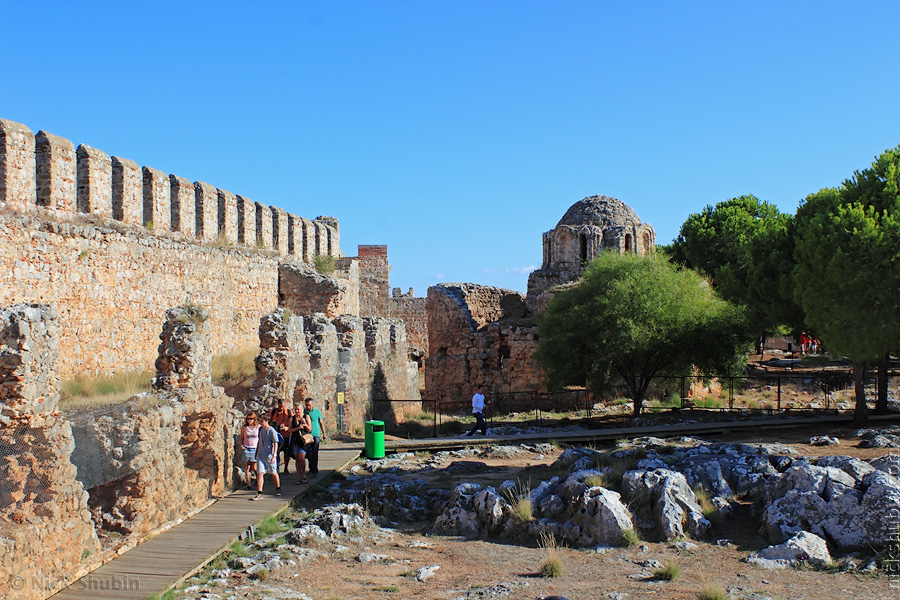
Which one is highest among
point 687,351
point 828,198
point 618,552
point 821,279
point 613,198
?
point 613,198

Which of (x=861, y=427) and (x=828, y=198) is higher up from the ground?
(x=828, y=198)

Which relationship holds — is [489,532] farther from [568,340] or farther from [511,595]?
[568,340]

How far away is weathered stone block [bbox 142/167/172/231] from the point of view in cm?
1650

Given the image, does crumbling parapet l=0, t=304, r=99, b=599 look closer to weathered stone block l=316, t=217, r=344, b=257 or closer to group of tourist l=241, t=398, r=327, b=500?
group of tourist l=241, t=398, r=327, b=500

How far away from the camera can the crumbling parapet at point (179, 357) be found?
10453 millimetres

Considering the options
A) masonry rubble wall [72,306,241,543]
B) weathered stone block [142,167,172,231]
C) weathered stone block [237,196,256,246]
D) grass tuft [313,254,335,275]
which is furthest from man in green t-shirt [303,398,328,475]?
grass tuft [313,254,335,275]

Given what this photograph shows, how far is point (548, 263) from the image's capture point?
3112cm

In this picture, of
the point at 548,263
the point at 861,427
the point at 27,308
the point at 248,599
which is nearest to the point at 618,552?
the point at 248,599

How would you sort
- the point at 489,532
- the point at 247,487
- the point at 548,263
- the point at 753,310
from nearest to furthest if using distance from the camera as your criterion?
the point at 489,532 → the point at 247,487 → the point at 753,310 → the point at 548,263

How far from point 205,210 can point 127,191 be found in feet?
9.63

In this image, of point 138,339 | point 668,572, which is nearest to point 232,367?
point 138,339

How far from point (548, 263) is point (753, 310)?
30.4ft

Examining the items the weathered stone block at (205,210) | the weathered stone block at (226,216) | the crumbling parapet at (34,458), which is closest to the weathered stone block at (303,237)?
the weathered stone block at (226,216)

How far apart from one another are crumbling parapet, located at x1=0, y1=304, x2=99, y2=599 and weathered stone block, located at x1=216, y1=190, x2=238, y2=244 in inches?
483
